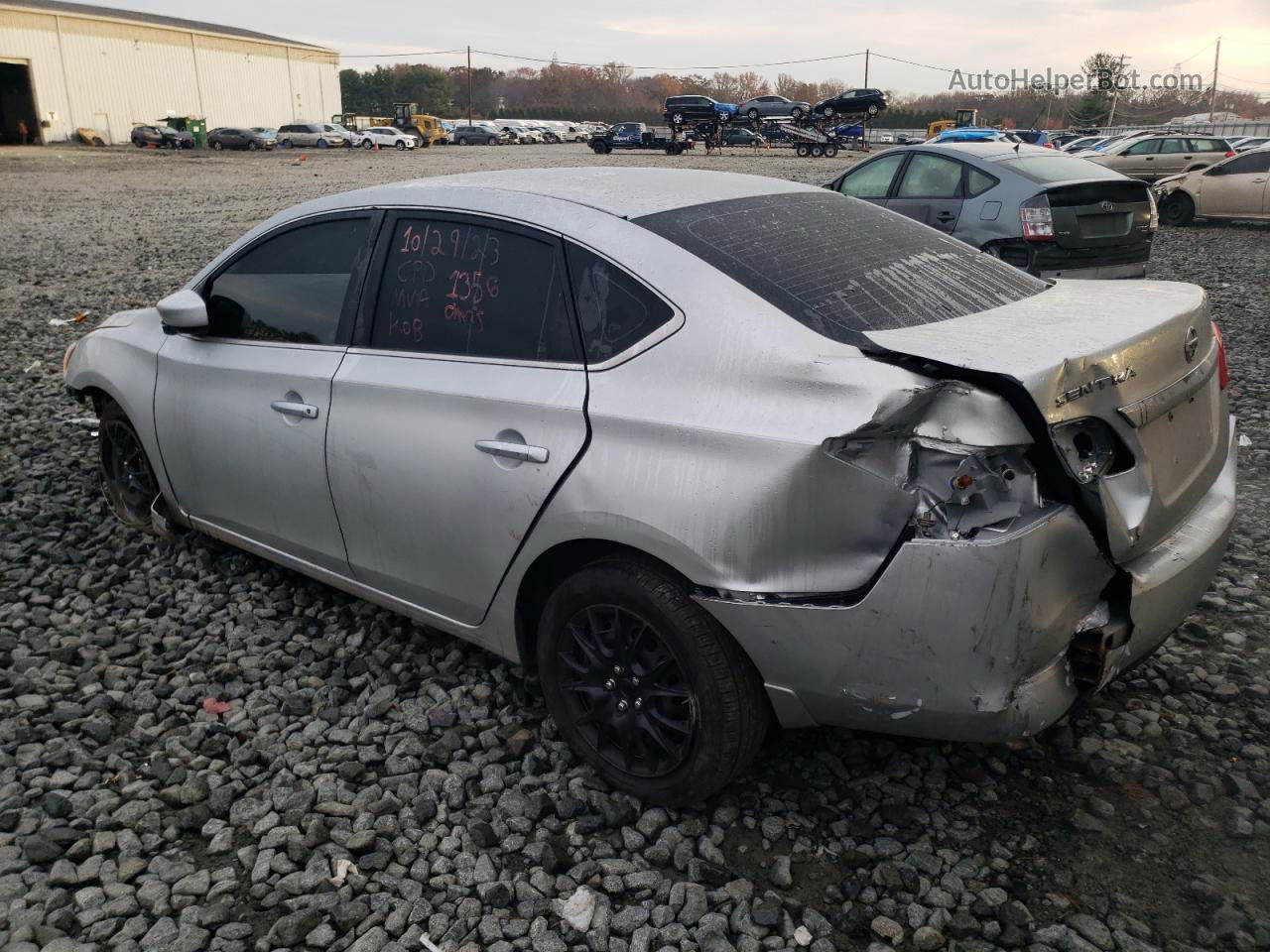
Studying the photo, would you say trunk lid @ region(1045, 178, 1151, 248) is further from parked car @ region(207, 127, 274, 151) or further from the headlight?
parked car @ region(207, 127, 274, 151)

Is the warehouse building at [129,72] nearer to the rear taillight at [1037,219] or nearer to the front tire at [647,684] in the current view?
the rear taillight at [1037,219]

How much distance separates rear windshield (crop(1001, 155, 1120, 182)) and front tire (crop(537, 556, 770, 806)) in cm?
745

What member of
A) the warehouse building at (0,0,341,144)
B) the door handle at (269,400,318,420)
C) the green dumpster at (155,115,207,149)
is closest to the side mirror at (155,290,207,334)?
the door handle at (269,400,318,420)

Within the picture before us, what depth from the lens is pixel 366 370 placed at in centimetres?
324

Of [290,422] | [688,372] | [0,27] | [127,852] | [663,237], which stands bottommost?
[127,852]

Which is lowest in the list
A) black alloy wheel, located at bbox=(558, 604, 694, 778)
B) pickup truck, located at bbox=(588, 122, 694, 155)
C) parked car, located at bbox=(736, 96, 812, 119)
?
black alloy wheel, located at bbox=(558, 604, 694, 778)

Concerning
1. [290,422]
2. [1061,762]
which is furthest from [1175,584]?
[290,422]

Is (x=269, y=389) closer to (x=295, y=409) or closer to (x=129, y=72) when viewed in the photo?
(x=295, y=409)

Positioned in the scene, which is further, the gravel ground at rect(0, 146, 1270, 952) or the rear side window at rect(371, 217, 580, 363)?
the rear side window at rect(371, 217, 580, 363)

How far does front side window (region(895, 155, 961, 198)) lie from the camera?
357 inches

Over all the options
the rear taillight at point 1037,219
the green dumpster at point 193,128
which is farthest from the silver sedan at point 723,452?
the green dumpster at point 193,128

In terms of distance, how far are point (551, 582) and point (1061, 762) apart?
1603mm

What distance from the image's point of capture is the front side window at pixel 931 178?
357 inches

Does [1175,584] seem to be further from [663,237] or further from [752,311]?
[663,237]
